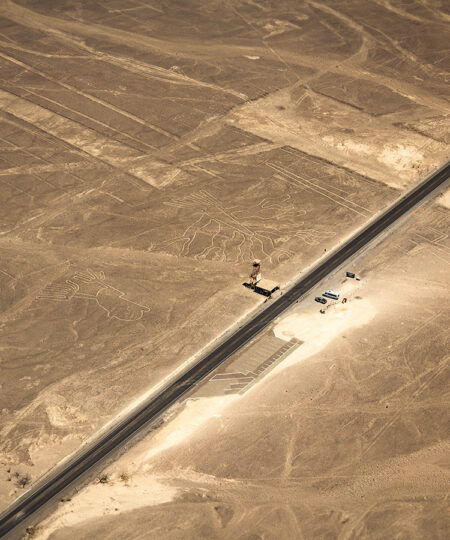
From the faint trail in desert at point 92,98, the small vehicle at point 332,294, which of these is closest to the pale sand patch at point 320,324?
the small vehicle at point 332,294

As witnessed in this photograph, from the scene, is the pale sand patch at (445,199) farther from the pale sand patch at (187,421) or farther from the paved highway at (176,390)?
the pale sand patch at (187,421)

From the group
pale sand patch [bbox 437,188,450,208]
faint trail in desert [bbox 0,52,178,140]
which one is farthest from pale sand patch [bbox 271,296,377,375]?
faint trail in desert [bbox 0,52,178,140]

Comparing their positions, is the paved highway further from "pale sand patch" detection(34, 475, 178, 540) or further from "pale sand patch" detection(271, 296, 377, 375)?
"pale sand patch" detection(271, 296, 377, 375)

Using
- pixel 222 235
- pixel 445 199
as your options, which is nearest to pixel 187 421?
pixel 222 235

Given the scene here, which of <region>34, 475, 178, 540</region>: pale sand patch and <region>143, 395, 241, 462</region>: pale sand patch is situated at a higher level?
<region>143, 395, 241, 462</region>: pale sand patch

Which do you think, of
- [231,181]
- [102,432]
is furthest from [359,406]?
[231,181]

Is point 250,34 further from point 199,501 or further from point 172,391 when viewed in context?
point 199,501

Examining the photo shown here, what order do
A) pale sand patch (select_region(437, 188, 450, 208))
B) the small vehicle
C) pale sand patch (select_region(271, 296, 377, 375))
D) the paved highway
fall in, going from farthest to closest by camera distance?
1. pale sand patch (select_region(437, 188, 450, 208))
2. the small vehicle
3. pale sand patch (select_region(271, 296, 377, 375))
4. the paved highway
